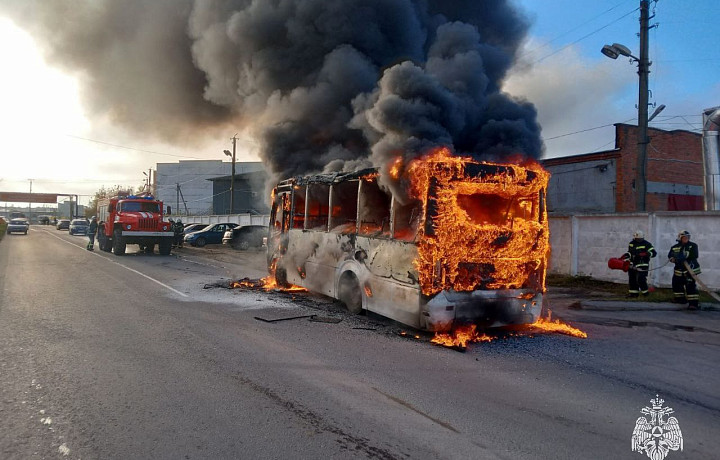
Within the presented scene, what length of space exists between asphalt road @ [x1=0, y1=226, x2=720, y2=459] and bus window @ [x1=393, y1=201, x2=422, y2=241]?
137 cm

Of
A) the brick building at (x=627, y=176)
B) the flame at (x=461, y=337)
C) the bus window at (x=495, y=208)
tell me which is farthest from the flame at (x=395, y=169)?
the brick building at (x=627, y=176)

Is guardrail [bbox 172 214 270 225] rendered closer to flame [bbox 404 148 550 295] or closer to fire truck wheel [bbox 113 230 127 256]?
fire truck wheel [bbox 113 230 127 256]

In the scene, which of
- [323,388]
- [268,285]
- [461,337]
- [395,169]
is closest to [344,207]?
[395,169]

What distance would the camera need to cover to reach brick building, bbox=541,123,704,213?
22047mm

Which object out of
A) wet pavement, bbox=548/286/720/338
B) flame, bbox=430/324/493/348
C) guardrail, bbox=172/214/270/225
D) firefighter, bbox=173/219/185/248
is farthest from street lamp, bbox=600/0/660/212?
firefighter, bbox=173/219/185/248

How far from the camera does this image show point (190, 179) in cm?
7800

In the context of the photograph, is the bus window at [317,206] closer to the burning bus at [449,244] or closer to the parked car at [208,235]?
the burning bus at [449,244]

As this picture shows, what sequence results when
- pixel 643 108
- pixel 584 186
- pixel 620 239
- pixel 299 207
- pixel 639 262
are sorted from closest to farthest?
pixel 299 207 < pixel 639 262 < pixel 620 239 < pixel 643 108 < pixel 584 186

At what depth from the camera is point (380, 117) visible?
858 cm

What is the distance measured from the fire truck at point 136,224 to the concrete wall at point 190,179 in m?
55.7

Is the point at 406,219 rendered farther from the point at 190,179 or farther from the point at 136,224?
the point at 190,179

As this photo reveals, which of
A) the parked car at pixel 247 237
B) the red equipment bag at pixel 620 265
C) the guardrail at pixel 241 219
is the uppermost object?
the guardrail at pixel 241 219

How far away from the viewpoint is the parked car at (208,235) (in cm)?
2775

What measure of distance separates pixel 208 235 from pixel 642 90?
22327 millimetres
